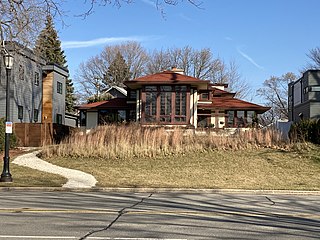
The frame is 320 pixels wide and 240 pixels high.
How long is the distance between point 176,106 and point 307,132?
1287 cm

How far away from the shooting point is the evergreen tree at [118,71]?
69188mm

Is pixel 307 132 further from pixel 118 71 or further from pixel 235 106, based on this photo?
pixel 118 71

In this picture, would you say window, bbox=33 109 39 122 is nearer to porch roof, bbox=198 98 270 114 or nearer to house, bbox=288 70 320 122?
porch roof, bbox=198 98 270 114

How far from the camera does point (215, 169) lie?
75.8 feet

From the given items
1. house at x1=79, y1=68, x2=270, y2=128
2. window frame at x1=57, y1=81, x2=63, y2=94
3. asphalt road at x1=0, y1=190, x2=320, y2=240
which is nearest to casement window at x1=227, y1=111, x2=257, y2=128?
house at x1=79, y1=68, x2=270, y2=128

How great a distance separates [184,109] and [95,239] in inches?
1213

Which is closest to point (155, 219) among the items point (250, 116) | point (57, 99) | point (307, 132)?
point (307, 132)

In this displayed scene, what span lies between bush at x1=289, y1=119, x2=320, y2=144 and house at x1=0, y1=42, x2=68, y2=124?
2019cm

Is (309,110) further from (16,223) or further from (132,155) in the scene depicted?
(16,223)

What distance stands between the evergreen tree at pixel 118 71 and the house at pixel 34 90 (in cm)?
2109

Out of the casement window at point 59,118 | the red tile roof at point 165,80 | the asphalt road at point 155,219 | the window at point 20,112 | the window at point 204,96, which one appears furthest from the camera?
the casement window at point 59,118

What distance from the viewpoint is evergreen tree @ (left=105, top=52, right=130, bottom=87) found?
69.2 metres

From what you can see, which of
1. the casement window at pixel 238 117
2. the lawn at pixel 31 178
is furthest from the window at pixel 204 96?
the lawn at pixel 31 178

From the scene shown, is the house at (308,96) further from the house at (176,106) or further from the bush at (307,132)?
the bush at (307,132)
